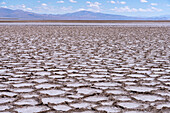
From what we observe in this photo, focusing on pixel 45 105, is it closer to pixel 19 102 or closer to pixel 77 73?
pixel 19 102

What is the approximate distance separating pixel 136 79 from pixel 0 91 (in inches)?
87.2

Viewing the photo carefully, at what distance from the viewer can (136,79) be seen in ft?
14.7

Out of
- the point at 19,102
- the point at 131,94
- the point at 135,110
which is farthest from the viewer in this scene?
the point at 131,94

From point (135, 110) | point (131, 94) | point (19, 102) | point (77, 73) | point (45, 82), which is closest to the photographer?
point (135, 110)

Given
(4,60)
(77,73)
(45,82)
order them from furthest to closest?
(4,60), (77,73), (45,82)

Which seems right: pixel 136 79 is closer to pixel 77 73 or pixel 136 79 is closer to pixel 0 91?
pixel 77 73

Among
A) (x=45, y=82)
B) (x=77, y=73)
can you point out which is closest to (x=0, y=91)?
(x=45, y=82)

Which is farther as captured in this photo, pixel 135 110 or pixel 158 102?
pixel 158 102

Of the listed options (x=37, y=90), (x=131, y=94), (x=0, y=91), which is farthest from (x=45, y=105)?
(x=131, y=94)

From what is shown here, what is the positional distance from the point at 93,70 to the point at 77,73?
1.44ft

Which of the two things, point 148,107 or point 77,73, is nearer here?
point 148,107

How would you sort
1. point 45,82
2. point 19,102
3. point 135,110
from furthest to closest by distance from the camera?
point 45,82 → point 19,102 → point 135,110

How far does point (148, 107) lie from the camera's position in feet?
10.1

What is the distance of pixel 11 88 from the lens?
3855 millimetres
